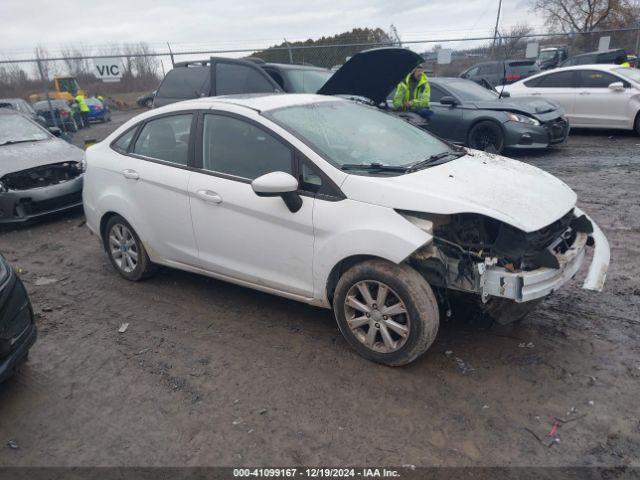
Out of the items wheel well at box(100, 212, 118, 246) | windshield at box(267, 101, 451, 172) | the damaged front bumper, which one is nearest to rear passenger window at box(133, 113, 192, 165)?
wheel well at box(100, 212, 118, 246)

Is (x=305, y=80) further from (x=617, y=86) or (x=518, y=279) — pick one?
(x=617, y=86)

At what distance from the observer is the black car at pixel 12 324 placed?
2959mm

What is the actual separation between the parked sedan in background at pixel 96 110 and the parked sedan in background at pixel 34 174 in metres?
16.2

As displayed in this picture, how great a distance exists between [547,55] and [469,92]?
50.4 feet

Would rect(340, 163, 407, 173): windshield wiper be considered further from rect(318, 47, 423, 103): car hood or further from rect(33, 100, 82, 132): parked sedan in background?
rect(33, 100, 82, 132): parked sedan in background

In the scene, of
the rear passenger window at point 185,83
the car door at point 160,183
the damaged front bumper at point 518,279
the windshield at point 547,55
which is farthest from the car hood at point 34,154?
the windshield at point 547,55

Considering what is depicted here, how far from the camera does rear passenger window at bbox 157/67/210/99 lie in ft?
27.9

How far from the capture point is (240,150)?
12.6 ft

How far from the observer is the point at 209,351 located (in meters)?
3.63

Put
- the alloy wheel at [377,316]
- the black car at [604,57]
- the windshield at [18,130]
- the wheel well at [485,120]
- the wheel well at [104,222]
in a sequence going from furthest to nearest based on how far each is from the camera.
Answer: the black car at [604,57] < the wheel well at [485,120] < the windshield at [18,130] < the wheel well at [104,222] < the alloy wheel at [377,316]

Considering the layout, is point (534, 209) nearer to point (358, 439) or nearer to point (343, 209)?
point (343, 209)

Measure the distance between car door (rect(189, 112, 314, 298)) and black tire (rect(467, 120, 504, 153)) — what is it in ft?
21.0

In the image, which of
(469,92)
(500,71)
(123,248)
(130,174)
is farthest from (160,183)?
(500,71)

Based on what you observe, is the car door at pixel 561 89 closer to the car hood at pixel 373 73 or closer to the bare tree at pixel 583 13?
the car hood at pixel 373 73
